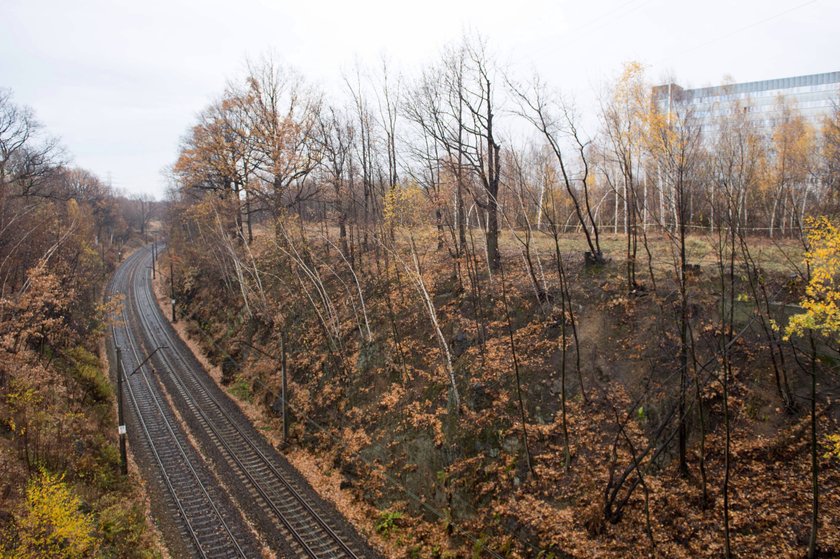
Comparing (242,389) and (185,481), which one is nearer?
(185,481)

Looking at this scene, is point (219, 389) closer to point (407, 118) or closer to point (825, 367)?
point (407, 118)

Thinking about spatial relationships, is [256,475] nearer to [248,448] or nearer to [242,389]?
[248,448]

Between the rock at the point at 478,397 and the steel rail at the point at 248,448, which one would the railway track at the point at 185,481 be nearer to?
the steel rail at the point at 248,448

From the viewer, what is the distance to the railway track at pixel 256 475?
634 inches

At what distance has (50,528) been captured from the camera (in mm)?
13180

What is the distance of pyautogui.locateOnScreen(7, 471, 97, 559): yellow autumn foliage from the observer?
12.5 m

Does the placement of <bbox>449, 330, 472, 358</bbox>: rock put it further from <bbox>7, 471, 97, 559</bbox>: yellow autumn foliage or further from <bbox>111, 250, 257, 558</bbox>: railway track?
<bbox>7, 471, 97, 559</bbox>: yellow autumn foliage

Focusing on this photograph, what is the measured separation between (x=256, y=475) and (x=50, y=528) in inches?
306

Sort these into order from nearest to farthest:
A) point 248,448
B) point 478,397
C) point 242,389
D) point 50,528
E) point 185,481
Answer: point 50,528 → point 478,397 → point 185,481 → point 248,448 → point 242,389

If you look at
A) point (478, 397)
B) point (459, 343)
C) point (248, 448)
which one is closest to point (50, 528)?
point (248, 448)

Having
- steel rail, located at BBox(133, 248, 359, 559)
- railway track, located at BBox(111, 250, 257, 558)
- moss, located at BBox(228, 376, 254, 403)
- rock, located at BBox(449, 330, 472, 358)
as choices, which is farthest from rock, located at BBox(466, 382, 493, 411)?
moss, located at BBox(228, 376, 254, 403)

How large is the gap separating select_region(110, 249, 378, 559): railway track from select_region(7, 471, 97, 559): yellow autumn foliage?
540cm

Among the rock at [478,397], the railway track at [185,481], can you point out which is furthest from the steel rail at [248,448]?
the rock at [478,397]

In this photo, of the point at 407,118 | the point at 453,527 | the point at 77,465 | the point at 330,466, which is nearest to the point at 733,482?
the point at 453,527
